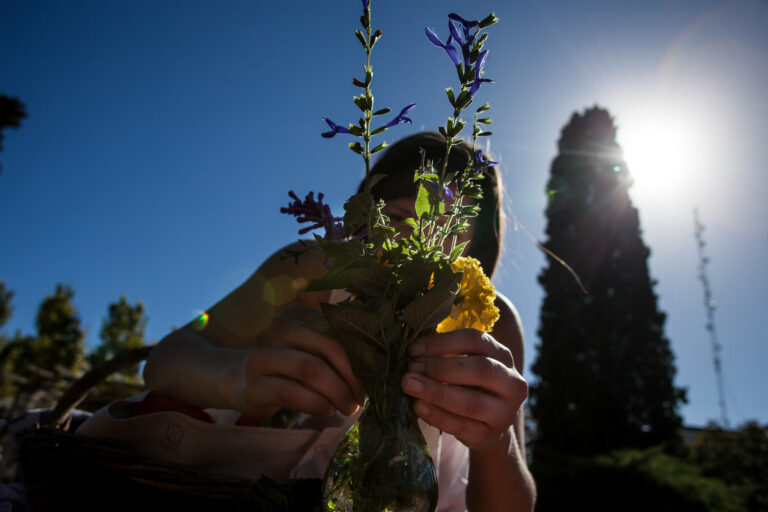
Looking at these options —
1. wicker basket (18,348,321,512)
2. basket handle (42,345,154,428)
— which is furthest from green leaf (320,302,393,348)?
basket handle (42,345,154,428)

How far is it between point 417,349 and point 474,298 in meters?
0.17

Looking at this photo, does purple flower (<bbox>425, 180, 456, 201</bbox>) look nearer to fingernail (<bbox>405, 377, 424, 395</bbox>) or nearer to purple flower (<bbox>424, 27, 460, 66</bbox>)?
purple flower (<bbox>424, 27, 460, 66</bbox>)

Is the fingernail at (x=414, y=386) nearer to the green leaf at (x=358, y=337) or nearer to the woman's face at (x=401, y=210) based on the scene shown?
the green leaf at (x=358, y=337)

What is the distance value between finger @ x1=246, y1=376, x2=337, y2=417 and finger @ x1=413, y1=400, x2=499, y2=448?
22cm

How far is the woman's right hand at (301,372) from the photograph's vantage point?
951 millimetres

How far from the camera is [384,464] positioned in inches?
31.3

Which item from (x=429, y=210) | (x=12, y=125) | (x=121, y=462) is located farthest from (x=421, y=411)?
(x=12, y=125)

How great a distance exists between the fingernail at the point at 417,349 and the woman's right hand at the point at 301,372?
0.16 m

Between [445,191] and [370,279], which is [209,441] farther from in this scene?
[445,191]

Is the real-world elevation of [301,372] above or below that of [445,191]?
below

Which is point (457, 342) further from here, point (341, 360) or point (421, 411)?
point (341, 360)

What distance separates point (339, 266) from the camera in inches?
33.7

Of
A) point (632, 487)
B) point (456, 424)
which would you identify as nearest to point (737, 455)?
point (632, 487)

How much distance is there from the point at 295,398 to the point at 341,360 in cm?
14
